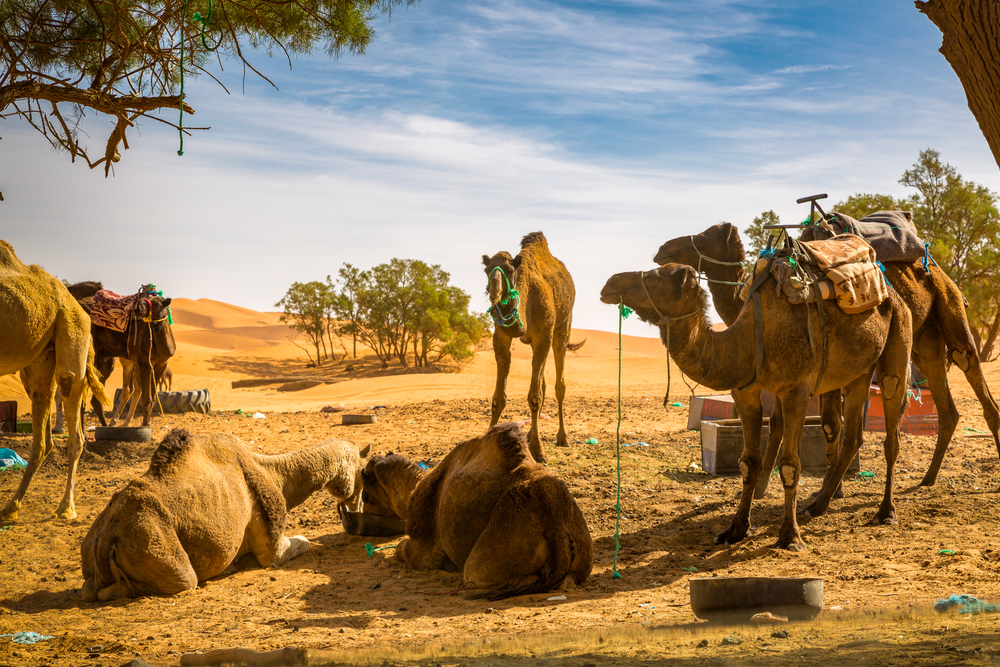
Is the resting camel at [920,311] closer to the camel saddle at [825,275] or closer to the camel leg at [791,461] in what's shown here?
the camel saddle at [825,275]

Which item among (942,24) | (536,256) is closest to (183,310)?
(536,256)

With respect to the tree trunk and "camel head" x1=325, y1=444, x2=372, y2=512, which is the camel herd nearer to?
"camel head" x1=325, y1=444, x2=372, y2=512

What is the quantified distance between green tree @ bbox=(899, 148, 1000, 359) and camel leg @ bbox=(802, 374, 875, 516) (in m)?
22.5

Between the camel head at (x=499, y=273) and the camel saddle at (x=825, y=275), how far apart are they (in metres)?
2.99

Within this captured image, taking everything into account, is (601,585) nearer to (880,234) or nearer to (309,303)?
(880,234)

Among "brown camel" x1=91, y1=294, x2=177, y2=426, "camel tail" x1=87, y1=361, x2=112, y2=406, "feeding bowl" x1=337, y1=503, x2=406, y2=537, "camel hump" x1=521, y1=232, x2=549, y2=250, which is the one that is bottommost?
"feeding bowl" x1=337, y1=503, x2=406, y2=537

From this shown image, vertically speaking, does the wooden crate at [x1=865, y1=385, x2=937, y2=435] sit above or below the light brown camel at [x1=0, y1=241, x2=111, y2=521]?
below

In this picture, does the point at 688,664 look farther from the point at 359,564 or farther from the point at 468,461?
the point at 359,564

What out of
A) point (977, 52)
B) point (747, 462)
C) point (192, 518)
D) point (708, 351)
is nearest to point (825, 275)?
point (708, 351)

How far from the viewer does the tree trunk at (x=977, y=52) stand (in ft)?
12.6

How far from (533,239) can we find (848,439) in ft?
16.9

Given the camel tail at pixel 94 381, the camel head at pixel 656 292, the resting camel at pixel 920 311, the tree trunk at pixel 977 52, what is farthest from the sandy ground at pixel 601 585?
the tree trunk at pixel 977 52

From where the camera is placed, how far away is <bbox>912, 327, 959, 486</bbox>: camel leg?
27.0 ft

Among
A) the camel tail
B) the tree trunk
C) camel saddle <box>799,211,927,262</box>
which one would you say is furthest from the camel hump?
the tree trunk
